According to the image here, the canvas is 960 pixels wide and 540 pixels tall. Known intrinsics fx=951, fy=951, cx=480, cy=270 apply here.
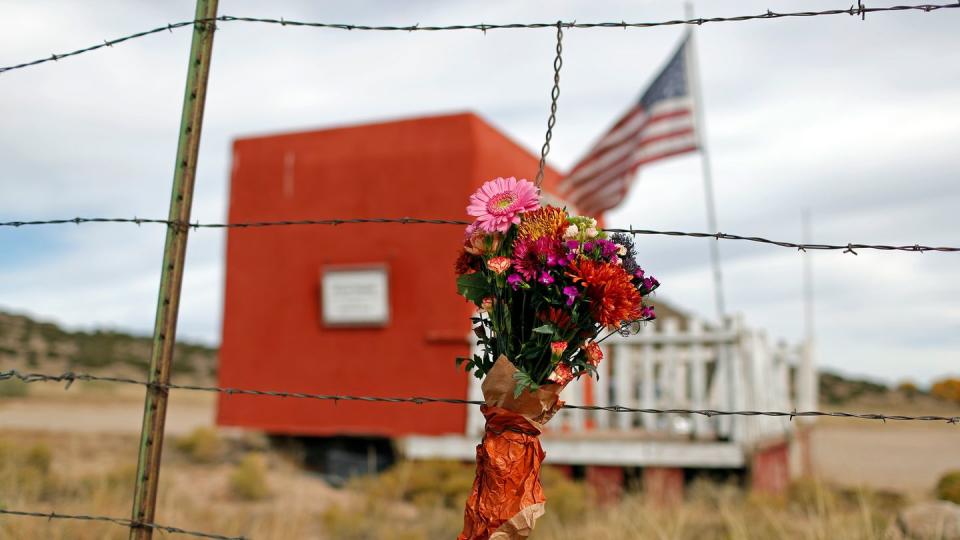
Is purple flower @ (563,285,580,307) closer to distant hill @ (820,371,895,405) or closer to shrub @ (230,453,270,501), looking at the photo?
shrub @ (230,453,270,501)

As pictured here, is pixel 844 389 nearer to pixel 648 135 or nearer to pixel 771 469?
→ pixel 771 469

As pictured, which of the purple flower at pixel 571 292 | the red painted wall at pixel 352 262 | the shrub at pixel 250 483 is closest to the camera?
the purple flower at pixel 571 292

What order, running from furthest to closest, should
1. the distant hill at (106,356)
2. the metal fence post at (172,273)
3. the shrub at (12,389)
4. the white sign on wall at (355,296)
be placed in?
the distant hill at (106,356) → the shrub at (12,389) → the white sign on wall at (355,296) → the metal fence post at (172,273)

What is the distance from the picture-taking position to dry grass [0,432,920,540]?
604 centimetres

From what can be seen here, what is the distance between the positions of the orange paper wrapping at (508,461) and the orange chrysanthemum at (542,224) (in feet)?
1.15

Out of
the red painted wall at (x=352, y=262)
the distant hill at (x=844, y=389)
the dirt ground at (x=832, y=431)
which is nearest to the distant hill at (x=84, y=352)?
the dirt ground at (x=832, y=431)

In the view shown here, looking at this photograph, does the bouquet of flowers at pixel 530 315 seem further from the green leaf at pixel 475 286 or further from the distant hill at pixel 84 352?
the distant hill at pixel 84 352

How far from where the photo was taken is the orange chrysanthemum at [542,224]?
261 centimetres

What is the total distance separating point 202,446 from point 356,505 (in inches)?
127

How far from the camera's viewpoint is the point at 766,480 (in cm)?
924

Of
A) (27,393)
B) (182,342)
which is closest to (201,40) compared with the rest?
(27,393)

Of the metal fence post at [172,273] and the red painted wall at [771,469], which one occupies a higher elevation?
the metal fence post at [172,273]

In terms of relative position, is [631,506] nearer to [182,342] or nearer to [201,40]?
[201,40]

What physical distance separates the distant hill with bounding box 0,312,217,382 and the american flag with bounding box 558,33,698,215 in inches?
1152
